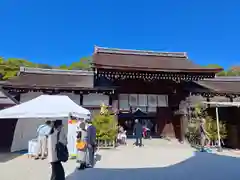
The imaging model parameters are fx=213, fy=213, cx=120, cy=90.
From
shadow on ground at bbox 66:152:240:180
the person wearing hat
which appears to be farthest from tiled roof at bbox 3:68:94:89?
shadow on ground at bbox 66:152:240:180

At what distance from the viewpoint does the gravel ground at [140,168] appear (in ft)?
18.4

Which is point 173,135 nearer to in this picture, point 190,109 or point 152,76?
point 190,109

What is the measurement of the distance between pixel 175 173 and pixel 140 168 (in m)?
1.08

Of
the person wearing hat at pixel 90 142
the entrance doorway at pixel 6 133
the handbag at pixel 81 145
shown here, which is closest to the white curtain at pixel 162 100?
the person wearing hat at pixel 90 142

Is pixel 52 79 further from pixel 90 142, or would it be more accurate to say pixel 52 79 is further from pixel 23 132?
pixel 90 142

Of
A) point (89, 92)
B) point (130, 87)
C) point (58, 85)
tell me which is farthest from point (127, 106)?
point (58, 85)

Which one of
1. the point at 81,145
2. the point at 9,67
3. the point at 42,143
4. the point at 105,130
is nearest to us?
the point at 81,145

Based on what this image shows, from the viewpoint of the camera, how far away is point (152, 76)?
11.9 m

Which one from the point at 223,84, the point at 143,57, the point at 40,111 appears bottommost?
the point at 40,111

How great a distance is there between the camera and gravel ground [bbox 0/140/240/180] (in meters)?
5.61

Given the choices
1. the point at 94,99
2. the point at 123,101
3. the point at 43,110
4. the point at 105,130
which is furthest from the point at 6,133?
the point at 123,101

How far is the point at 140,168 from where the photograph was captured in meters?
Result: 6.53

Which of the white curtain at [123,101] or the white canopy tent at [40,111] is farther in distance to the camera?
the white curtain at [123,101]

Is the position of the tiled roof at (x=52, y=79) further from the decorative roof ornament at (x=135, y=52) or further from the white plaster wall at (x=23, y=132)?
the white plaster wall at (x=23, y=132)
